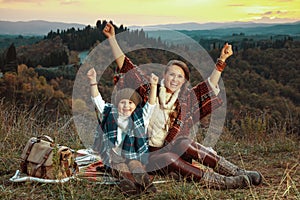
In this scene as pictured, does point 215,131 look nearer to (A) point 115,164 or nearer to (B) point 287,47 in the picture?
(A) point 115,164

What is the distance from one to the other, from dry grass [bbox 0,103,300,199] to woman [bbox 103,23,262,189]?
0.43ft

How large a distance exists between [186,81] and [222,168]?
87 cm

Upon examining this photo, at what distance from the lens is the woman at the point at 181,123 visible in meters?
3.49

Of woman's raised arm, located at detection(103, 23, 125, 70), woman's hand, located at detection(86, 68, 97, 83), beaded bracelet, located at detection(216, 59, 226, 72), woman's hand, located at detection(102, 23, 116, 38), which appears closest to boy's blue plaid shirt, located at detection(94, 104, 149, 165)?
woman's hand, located at detection(86, 68, 97, 83)

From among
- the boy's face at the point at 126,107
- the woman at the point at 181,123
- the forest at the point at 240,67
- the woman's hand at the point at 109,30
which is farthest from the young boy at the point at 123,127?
the forest at the point at 240,67

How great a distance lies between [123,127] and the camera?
3574 mm

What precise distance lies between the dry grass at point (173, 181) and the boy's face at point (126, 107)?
645 millimetres

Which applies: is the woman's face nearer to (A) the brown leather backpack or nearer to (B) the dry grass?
(B) the dry grass

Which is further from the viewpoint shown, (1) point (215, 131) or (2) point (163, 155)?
(1) point (215, 131)

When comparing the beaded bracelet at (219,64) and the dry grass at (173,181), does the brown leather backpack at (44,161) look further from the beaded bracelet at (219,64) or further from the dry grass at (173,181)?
the beaded bracelet at (219,64)

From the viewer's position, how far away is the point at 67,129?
17.1 feet

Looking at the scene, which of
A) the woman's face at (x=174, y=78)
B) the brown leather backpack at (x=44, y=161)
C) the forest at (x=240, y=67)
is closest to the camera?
the brown leather backpack at (x=44, y=161)

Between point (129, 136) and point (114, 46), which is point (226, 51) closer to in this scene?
point (114, 46)

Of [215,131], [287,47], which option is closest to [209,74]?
[215,131]
